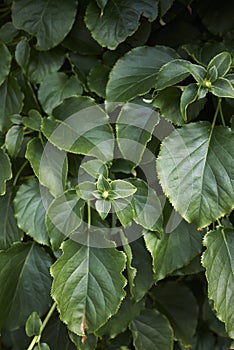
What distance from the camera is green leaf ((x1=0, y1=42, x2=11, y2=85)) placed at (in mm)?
1015

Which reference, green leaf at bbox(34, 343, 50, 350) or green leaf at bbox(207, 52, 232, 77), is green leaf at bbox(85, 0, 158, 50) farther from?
green leaf at bbox(34, 343, 50, 350)

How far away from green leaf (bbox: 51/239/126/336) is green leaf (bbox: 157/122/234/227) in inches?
5.3

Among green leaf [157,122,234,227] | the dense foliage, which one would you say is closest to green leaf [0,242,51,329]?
the dense foliage

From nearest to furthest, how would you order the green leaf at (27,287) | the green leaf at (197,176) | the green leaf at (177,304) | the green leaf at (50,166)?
the green leaf at (197,176) < the green leaf at (50,166) < the green leaf at (27,287) < the green leaf at (177,304)

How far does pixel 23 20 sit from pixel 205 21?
13.1 inches

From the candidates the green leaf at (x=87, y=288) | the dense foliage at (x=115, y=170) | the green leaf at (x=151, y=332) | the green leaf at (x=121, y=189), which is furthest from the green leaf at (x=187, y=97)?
the green leaf at (x=151, y=332)

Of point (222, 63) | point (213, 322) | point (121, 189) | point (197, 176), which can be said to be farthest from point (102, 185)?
point (213, 322)

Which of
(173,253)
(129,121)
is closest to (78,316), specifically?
(173,253)

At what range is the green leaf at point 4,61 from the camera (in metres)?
1.01

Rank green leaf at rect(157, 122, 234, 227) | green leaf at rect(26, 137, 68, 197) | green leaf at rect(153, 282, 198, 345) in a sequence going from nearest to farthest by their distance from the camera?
green leaf at rect(157, 122, 234, 227) < green leaf at rect(26, 137, 68, 197) < green leaf at rect(153, 282, 198, 345)

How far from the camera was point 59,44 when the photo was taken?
1.06 meters

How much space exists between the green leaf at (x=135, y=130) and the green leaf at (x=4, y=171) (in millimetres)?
207

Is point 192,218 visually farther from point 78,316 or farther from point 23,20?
point 23,20

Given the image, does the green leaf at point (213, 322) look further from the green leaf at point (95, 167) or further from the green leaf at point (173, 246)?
the green leaf at point (95, 167)
